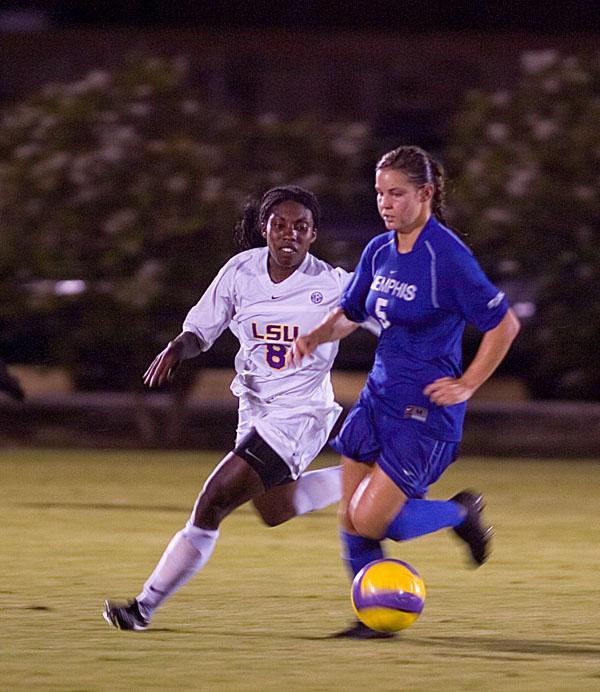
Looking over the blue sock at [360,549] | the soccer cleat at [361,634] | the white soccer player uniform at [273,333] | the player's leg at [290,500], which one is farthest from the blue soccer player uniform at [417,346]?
the player's leg at [290,500]

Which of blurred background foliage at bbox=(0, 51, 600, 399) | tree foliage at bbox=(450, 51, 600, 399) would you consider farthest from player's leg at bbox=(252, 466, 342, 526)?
tree foliage at bbox=(450, 51, 600, 399)

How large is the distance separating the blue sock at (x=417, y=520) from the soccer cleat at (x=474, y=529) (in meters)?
0.16

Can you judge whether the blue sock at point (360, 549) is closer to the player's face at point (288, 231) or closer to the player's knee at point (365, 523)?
the player's knee at point (365, 523)

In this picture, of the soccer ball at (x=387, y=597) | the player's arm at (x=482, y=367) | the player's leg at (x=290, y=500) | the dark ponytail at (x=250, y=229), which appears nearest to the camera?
the player's arm at (x=482, y=367)

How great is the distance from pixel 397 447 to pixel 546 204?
446 inches

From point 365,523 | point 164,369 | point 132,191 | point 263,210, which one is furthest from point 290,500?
point 132,191

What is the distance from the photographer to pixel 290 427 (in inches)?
304

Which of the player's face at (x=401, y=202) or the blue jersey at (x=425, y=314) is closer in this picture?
the blue jersey at (x=425, y=314)

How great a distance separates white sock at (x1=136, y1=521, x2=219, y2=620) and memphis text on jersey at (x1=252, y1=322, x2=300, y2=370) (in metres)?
0.81

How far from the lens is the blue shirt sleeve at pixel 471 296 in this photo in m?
7.03

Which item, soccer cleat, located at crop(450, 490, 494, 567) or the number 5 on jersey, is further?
soccer cleat, located at crop(450, 490, 494, 567)

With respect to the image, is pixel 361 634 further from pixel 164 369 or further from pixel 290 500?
pixel 164 369

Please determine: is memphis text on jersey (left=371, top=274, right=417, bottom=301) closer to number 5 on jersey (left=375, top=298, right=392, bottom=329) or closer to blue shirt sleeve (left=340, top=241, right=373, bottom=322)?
number 5 on jersey (left=375, top=298, right=392, bottom=329)

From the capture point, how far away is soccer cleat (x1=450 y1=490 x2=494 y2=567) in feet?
25.0
